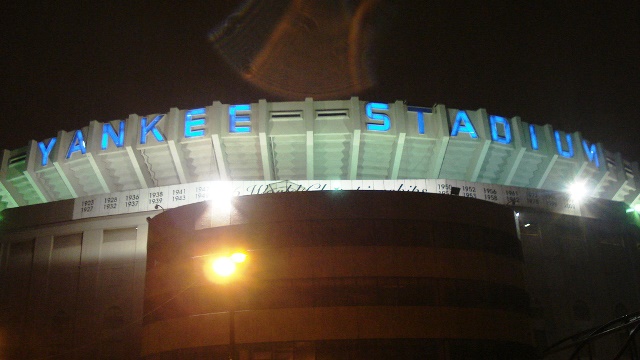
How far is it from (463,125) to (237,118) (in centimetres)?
1662

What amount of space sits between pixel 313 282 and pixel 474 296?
8981mm

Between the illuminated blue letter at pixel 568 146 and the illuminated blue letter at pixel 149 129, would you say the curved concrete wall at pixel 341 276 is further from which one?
the illuminated blue letter at pixel 568 146

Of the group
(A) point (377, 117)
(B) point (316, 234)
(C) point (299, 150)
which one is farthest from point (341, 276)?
(A) point (377, 117)

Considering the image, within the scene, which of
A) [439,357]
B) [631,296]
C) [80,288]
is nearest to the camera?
[439,357]

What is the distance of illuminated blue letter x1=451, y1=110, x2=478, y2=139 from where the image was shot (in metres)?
44.6

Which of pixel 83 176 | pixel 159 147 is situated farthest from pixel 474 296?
pixel 83 176

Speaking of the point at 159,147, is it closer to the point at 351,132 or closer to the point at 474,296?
the point at 351,132

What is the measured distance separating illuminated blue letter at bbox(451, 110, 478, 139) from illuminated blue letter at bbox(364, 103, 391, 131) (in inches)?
192

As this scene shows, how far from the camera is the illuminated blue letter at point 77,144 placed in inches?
1811

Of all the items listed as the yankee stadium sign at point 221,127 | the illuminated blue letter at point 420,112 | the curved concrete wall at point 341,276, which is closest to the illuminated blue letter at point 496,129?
the yankee stadium sign at point 221,127

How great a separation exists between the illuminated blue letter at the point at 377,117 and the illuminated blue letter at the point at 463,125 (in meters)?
4.88

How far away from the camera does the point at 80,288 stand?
142 ft

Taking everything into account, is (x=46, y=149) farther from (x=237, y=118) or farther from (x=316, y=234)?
(x=316, y=234)

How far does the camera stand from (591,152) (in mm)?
49375
